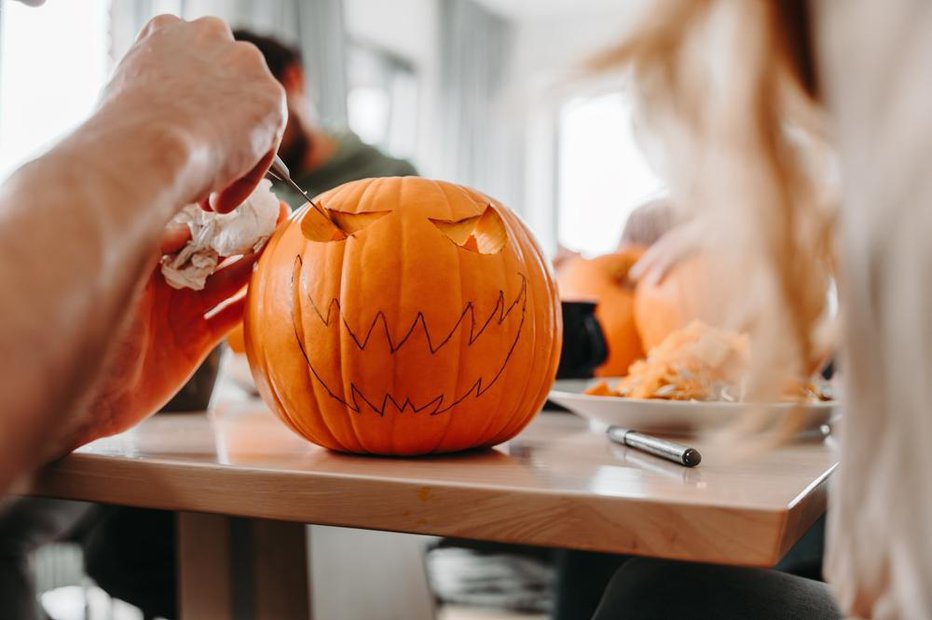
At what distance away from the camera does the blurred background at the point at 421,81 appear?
8.78 ft

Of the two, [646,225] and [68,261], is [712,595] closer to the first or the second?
[68,261]

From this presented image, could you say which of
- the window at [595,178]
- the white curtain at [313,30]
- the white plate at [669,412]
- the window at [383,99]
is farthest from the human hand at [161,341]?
the window at [595,178]

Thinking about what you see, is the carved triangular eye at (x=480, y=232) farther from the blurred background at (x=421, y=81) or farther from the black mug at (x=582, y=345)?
the blurred background at (x=421, y=81)

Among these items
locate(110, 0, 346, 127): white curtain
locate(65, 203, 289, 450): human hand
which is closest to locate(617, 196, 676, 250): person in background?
locate(65, 203, 289, 450): human hand

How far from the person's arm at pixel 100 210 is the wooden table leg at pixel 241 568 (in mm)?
349

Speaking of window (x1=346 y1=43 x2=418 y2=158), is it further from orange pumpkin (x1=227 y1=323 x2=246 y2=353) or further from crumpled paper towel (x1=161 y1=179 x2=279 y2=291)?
crumpled paper towel (x1=161 y1=179 x2=279 y2=291)

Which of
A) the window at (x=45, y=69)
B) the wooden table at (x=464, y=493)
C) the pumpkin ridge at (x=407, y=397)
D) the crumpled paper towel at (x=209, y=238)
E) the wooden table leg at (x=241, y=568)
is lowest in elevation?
the wooden table leg at (x=241, y=568)

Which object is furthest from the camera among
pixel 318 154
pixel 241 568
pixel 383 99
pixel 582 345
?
pixel 383 99

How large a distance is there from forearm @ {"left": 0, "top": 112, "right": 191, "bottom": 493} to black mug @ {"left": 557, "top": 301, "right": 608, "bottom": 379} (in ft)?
2.11

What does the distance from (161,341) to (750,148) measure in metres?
0.54

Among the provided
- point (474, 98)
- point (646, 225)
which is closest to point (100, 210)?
point (646, 225)

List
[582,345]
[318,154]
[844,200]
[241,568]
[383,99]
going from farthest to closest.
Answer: [383,99] → [318,154] → [582,345] → [241,568] → [844,200]

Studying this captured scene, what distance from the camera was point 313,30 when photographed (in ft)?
13.7

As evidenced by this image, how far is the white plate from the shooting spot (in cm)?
78
